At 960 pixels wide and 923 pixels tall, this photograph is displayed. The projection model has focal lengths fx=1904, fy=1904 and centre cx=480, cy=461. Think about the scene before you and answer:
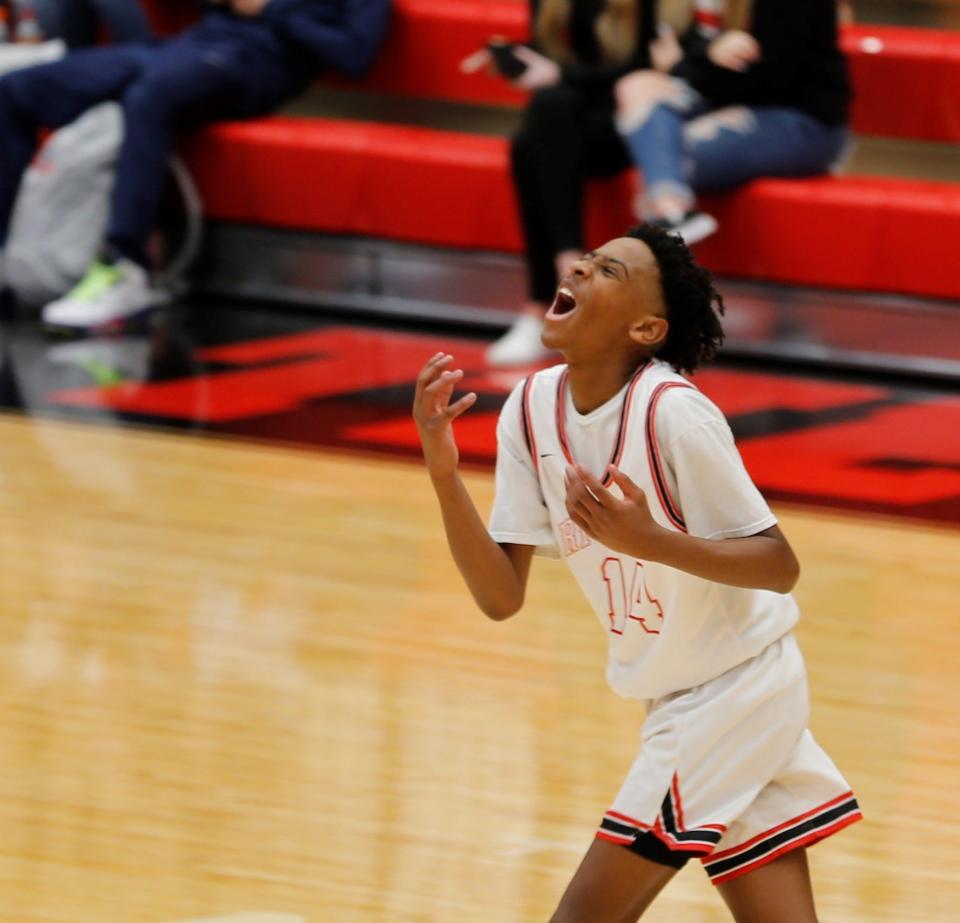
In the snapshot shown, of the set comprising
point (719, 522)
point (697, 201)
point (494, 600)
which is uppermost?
A: point (719, 522)

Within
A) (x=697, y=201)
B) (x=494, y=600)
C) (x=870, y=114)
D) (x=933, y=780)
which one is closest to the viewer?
(x=494, y=600)

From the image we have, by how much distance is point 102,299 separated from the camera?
5965mm

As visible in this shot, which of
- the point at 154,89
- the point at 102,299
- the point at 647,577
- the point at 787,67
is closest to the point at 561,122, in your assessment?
the point at 787,67

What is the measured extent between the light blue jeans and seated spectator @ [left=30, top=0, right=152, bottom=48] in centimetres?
201

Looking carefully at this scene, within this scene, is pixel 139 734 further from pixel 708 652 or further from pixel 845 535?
pixel 845 535

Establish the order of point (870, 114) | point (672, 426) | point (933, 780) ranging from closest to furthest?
point (672, 426)
point (933, 780)
point (870, 114)

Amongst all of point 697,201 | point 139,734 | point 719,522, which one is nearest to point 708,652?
point 719,522

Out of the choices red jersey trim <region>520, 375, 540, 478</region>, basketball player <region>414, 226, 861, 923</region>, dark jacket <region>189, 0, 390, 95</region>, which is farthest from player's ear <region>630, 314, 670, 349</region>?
dark jacket <region>189, 0, 390, 95</region>

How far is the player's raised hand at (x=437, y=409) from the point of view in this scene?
194 cm

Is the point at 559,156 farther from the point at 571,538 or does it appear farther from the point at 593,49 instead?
the point at 571,538

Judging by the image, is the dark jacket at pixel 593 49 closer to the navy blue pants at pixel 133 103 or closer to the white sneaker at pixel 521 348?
the white sneaker at pixel 521 348

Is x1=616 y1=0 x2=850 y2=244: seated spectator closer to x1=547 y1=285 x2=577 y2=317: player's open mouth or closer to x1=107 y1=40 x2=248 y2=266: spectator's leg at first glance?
x1=107 y1=40 x2=248 y2=266: spectator's leg

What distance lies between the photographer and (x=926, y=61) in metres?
5.83

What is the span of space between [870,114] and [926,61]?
24 cm
